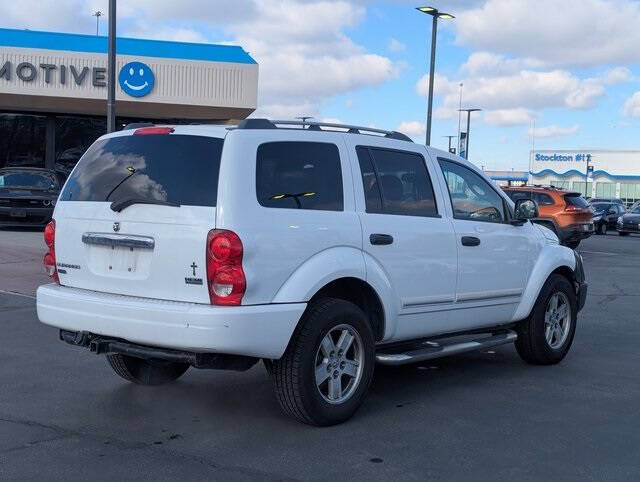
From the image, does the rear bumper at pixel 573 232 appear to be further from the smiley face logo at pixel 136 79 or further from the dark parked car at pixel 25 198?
the smiley face logo at pixel 136 79

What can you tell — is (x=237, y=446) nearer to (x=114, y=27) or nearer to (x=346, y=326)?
(x=346, y=326)

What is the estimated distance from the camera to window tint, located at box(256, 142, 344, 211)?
18.0 feet

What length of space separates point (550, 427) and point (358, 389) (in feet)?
4.33

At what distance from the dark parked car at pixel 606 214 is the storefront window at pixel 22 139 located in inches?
887

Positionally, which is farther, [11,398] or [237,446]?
[11,398]

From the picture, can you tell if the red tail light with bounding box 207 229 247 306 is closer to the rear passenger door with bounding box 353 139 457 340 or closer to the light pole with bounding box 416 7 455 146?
the rear passenger door with bounding box 353 139 457 340

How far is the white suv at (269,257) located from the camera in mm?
5211

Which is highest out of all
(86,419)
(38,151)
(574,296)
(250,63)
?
(250,63)

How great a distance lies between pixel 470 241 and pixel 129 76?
881 inches

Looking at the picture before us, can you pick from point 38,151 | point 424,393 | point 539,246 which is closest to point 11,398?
point 424,393

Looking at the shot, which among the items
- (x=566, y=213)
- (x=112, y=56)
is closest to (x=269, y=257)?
(x=112, y=56)

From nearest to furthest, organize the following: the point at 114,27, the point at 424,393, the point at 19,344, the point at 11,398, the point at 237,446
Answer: the point at 237,446 → the point at 11,398 → the point at 424,393 → the point at 19,344 → the point at 114,27

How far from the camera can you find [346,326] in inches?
227

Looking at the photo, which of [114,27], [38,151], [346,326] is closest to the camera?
[346,326]
